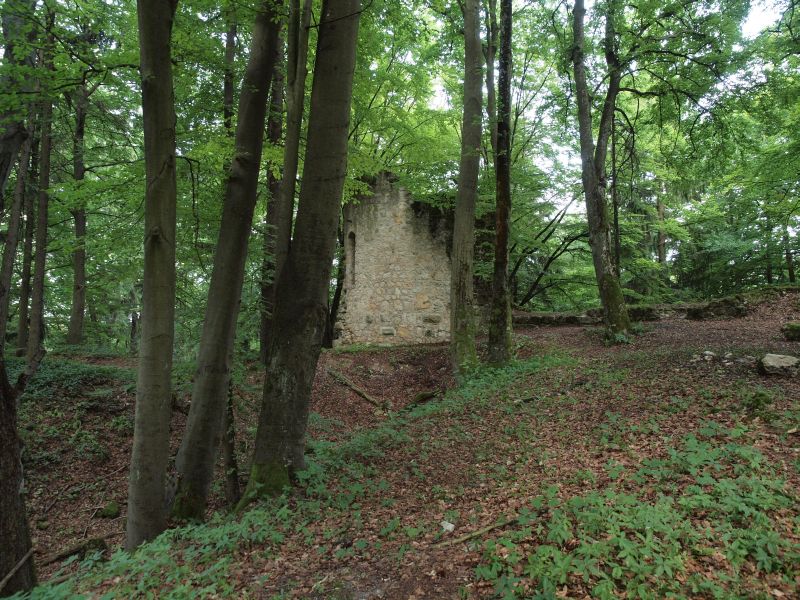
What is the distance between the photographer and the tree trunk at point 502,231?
7.99m

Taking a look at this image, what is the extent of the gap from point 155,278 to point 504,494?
11.4ft

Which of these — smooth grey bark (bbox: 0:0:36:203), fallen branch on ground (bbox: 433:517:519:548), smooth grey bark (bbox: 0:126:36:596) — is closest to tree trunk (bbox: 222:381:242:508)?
smooth grey bark (bbox: 0:126:36:596)

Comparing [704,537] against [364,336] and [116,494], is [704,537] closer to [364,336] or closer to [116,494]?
[116,494]

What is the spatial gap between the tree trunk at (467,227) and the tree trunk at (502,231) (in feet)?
1.38

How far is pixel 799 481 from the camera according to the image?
10.1 feet

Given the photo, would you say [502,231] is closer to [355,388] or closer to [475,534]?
[355,388]

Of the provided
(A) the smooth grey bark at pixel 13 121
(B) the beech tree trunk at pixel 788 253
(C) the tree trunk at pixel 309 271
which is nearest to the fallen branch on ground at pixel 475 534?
(C) the tree trunk at pixel 309 271

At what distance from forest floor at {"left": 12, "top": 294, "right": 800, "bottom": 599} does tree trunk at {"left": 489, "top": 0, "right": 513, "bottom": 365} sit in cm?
104

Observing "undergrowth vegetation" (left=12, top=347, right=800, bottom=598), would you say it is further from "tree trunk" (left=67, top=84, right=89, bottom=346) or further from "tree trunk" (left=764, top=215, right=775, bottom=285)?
"tree trunk" (left=764, top=215, right=775, bottom=285)

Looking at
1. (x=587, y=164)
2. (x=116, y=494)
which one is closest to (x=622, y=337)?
(x=587, y=164)

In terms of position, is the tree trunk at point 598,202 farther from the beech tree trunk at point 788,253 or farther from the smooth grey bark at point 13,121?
the smooth grey bark at point 13,121

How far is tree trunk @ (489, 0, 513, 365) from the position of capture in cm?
799

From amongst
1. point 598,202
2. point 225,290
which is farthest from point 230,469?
point 598,202

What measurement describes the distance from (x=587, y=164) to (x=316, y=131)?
6.67 meters
